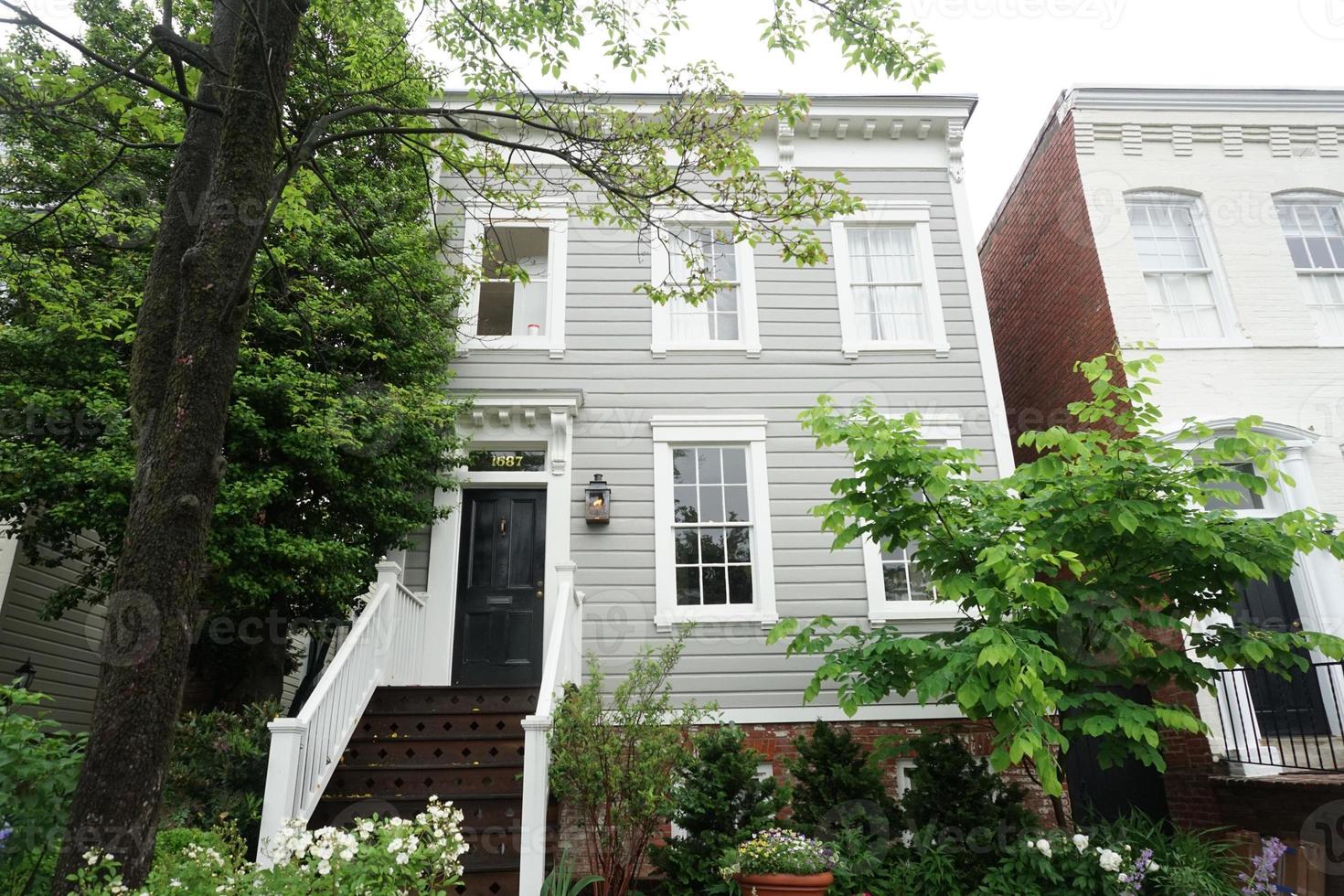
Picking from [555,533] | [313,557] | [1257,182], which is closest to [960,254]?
[1257,182]

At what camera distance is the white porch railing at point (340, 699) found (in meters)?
Answer: 5.04

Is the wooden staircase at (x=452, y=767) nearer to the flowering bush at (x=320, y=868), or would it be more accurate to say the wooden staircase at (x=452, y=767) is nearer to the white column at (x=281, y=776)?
the white column at (x=281, y=776)

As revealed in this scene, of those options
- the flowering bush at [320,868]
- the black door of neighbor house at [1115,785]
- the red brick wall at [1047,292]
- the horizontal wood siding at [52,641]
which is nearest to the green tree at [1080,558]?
the black door of neighbor house at [1115,785]

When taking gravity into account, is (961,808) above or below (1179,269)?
below

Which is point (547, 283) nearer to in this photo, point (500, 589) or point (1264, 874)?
point (500, 589)

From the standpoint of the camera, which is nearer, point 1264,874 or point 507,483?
point 1264,874

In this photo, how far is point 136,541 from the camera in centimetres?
335

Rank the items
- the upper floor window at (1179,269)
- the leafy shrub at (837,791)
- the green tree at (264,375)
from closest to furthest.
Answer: the leafy shrub at (837,791), the green tree at (264,375), the upper floor window at (1179,269)

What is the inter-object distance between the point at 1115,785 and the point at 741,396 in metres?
5.41

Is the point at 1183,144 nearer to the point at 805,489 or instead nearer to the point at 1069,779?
the point at 805,489

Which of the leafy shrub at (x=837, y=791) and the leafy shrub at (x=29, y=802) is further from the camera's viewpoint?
the leafy shrub at (x=837, y=791)

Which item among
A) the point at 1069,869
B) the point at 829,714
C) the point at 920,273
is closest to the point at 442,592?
the point at 829,714

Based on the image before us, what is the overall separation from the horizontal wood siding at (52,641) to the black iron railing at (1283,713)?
11079mm

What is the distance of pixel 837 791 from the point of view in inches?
242
